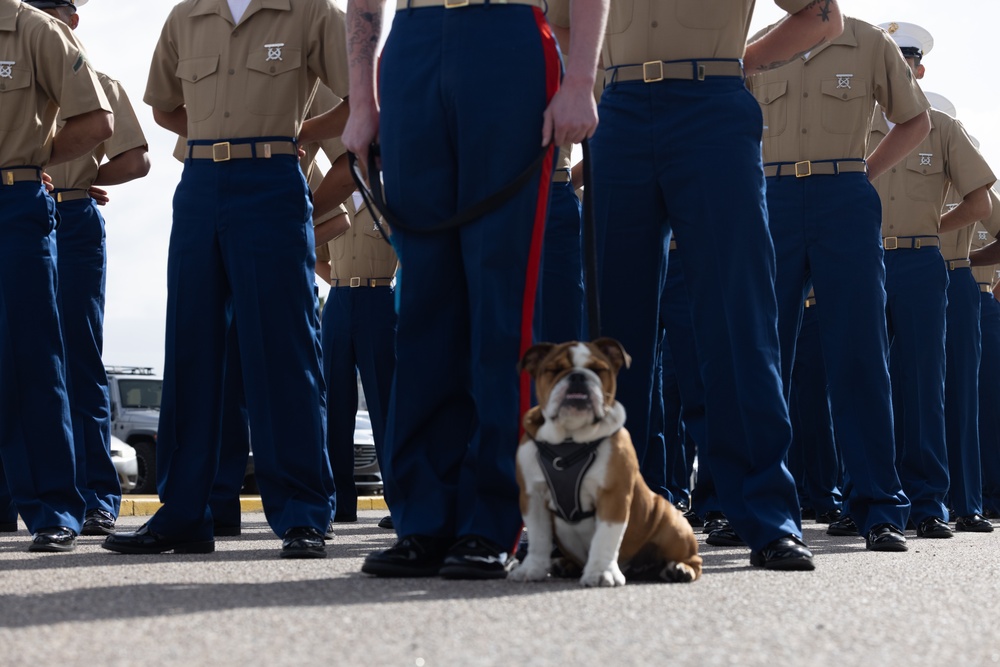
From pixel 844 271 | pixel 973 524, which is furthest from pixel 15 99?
pixel 973 524

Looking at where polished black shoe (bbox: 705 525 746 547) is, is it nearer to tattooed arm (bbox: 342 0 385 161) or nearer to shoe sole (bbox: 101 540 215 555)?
shoe sole (bbox: 101 540 215 555)

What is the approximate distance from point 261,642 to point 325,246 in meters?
7.01

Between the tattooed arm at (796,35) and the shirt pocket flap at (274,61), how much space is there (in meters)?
1.82

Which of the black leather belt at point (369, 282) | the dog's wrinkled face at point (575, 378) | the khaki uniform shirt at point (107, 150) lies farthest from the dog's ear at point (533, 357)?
the black leather belt at point (369, 282)

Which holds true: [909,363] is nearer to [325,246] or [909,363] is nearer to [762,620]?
[325,246]

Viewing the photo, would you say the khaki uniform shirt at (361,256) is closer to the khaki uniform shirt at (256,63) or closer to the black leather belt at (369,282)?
the black leather belt at (369,282)

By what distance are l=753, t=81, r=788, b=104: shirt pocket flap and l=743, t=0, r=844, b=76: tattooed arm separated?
171 cm

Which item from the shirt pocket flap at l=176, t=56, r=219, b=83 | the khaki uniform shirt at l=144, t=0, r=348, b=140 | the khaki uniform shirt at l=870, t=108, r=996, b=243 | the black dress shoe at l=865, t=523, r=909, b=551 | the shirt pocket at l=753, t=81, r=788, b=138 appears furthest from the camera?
the khaki uniform shirt at l=870, t=108, r=996, b=243

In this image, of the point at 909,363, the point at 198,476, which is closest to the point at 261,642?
the point at 198,476

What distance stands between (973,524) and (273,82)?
5484mm

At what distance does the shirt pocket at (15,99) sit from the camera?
5938mm

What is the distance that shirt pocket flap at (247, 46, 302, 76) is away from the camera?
18.9 feet

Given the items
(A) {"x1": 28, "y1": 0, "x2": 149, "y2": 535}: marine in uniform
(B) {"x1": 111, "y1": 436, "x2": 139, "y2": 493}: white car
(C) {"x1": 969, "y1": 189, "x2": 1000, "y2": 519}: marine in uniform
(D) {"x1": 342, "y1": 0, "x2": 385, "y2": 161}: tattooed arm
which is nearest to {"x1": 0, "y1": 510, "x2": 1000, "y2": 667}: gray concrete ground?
(D) {"x1": 342, "y1": 0, "x2": 385, "y2": 161}: tattooed arm

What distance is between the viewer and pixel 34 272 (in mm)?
5852
